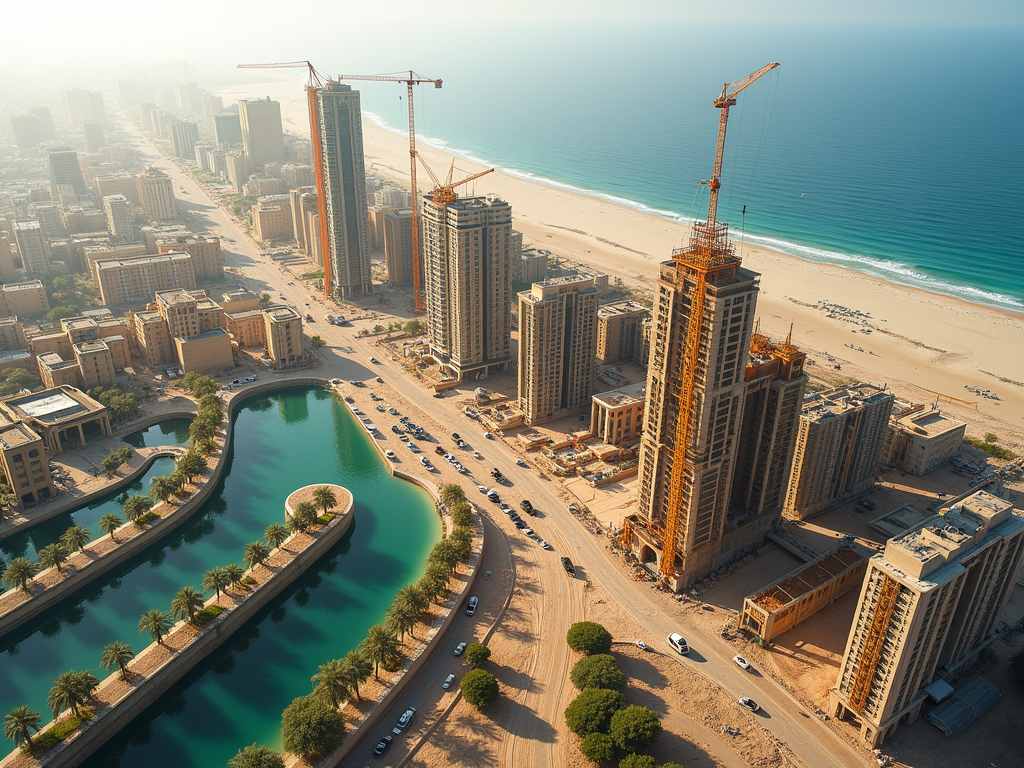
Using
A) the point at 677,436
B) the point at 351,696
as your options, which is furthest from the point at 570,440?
the point at 351,696

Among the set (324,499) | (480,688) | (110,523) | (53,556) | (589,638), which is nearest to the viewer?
(480,688)

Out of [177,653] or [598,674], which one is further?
Result: [177,653]

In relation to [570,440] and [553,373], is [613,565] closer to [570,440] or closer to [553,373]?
[570,440]

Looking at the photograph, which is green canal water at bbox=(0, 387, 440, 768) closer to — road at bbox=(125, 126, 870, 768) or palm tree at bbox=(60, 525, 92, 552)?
palm tree at bbox=(60, 525, 92, 552)

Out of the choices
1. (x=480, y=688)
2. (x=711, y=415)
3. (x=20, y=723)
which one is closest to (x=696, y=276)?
A: (x=711, y=415)

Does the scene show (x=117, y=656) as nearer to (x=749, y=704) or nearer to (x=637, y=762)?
(x=637, y=762)

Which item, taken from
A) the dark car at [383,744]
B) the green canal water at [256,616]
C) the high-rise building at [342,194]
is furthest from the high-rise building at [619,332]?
the dark car at [383,744]

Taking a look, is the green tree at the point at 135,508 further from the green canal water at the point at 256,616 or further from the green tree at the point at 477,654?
the green tree at the point at 477,654
